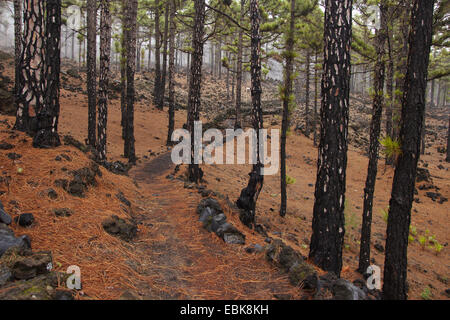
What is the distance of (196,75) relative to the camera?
8.21m

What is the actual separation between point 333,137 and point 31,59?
5.68 meters

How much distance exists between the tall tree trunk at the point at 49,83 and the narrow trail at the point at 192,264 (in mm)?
2332

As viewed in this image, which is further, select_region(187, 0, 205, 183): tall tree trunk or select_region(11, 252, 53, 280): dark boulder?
select_region(187, 0, 205, 183): tall tree trunk

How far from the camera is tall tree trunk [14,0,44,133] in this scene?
5332mm

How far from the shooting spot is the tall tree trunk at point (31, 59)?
5.33m

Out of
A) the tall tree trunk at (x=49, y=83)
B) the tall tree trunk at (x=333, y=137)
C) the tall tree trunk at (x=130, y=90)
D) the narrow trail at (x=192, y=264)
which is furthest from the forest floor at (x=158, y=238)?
the tall tree trunk at (x=333, y=137)

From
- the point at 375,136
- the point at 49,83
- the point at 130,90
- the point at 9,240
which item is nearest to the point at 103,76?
the point at 130,90

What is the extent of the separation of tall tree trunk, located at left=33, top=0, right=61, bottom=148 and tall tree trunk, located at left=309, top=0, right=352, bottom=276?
5.05 meters

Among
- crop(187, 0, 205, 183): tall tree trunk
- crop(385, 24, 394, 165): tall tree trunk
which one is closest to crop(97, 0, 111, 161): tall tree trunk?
crop(187, 0, 205, 183): tall tree trunk

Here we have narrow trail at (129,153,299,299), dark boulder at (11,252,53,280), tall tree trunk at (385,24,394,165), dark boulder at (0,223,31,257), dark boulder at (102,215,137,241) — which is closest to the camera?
dark boulder at (11,252,53,280)

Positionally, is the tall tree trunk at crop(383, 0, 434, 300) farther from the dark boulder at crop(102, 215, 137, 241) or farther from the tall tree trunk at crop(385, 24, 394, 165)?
the dark boulder at crop(102, 215, 137, 241)

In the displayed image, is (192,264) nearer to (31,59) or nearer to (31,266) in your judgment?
(31,266)

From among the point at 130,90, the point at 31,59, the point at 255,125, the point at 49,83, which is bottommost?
the point at 255,125

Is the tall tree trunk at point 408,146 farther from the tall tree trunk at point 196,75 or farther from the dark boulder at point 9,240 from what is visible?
the tall tree trunk at point 196,75
